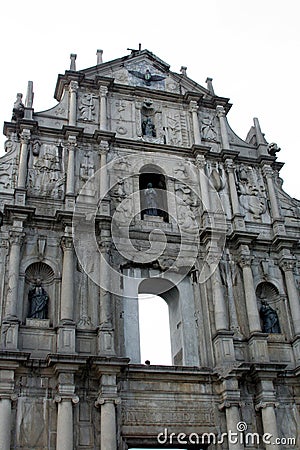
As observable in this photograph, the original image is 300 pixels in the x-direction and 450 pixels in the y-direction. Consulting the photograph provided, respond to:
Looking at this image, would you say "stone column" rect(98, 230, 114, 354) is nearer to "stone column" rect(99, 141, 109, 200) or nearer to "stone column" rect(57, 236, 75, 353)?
"stone column" rect(57, 236, 75, 353)

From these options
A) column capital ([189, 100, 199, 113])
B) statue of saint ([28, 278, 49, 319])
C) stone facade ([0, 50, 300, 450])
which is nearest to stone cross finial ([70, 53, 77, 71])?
stone facade ([0, 50, 300, 450])

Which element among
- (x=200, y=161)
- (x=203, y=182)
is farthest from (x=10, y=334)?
(x=200, y=161)

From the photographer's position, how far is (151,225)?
14.4m

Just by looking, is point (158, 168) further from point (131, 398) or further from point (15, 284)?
point (131, 398)

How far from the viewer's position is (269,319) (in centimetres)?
1401

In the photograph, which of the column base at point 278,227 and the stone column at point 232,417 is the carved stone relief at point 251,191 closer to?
the column base at point 278,227

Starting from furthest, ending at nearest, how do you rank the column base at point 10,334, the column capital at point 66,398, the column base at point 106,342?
the column base at point 106,342 < the column base at point 10,334 < the column capital at point 66,398

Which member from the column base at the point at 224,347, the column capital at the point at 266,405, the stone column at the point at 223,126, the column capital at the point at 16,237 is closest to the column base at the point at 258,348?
the column base at the point at 224,347

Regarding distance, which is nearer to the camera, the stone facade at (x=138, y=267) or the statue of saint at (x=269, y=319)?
the stone facade at (x=138, y=267)

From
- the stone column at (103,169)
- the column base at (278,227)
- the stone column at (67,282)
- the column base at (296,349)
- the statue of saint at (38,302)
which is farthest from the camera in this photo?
the column base at (278,227)

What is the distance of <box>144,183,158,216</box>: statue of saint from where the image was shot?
1504 cm

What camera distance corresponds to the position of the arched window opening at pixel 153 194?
49.4 feet

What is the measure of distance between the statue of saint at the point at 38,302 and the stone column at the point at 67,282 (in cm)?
43

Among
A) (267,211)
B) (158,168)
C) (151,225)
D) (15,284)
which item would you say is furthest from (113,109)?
(15,284)
